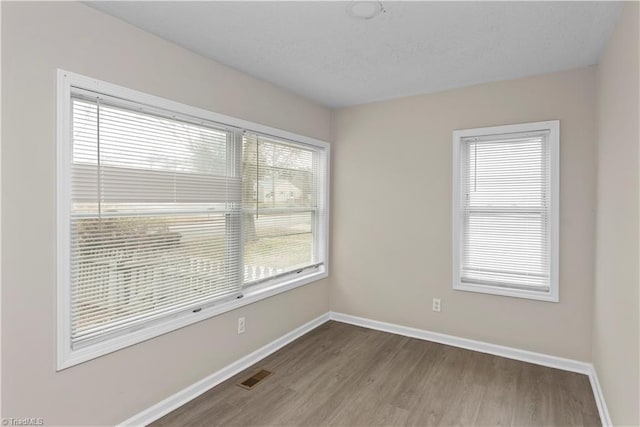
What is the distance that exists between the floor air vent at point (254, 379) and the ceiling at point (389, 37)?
8.23ft

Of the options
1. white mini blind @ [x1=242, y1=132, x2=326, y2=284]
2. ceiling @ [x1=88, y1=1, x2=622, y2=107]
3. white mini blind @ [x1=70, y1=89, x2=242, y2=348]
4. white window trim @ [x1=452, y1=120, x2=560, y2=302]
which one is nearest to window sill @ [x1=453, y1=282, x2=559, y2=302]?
white window trim @ [x1=452, y1=120, x2=560, y2=302]

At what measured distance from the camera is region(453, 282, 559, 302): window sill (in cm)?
291

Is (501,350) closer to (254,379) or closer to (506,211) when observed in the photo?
(506,211)

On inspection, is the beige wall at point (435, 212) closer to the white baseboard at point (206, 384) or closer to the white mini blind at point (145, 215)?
the white baseboard at point (206, 384)

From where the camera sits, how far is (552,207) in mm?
2869

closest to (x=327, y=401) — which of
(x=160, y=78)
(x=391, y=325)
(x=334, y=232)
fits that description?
(x=391, y=325)

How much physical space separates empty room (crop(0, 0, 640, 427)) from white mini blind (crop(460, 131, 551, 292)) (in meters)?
0.02

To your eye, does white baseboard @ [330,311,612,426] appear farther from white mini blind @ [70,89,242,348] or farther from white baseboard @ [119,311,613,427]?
white mini blind @ [70,89,242,348]

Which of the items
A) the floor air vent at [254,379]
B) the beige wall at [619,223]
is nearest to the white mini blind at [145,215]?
the floor air vent at [254,379]

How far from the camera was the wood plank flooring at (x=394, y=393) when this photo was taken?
2250 mm

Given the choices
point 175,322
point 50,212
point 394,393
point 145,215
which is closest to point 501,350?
point 394,393

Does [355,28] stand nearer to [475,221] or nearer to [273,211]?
[273,211]

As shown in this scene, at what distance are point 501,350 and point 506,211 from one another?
1.28 meters

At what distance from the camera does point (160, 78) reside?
227 centimetres
